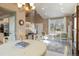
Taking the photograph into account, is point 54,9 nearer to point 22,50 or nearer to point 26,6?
point 26,6

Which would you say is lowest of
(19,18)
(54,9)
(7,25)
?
(7,25)

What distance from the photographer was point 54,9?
2.64m

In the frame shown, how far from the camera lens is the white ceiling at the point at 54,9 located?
260cm

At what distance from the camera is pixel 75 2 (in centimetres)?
258

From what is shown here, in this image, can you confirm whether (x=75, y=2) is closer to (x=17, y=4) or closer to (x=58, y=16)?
(x=58, y=16)

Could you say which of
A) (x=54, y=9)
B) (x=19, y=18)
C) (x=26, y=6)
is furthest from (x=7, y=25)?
(x=54, y=9)

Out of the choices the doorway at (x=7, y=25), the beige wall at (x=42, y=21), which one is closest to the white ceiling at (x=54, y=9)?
the beige wall at (x=42, y=21)

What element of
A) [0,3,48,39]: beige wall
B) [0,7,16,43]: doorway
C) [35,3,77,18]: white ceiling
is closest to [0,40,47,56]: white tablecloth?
[0,7,16,43]: doorway

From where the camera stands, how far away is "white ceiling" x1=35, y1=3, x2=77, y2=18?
2.60 meters

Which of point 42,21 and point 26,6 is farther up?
point 26,6

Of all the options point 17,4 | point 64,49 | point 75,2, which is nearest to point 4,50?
point 17,4

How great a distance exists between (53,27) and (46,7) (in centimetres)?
41

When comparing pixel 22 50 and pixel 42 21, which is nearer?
pixel 22 50

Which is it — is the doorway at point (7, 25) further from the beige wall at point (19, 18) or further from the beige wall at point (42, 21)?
the beige wall at point (42, 21)
